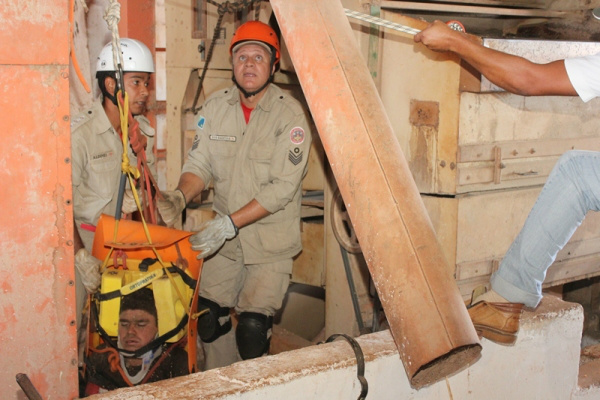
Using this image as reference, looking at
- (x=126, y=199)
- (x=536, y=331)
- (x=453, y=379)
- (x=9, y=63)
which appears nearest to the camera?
(x=9, y=63)

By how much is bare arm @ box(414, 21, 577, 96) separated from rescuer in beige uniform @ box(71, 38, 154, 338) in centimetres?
174

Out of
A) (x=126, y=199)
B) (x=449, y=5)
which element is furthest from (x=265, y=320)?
(x=449, y=5)

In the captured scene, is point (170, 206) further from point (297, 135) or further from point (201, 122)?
point (297, 135)

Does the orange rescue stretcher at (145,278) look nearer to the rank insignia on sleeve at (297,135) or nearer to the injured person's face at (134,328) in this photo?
the injured person's face at (134,328)

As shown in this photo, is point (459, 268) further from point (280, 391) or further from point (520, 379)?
point (280, 391)

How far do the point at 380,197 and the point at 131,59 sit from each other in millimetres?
2111

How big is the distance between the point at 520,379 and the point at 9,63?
8.68 feet

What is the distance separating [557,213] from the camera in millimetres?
3107

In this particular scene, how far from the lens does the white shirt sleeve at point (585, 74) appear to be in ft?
9.77

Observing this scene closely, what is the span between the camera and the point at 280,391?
2.70 metres

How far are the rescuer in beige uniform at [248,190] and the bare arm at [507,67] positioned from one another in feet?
4.39

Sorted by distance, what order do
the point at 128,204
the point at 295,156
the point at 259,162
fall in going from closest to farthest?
the point at 128,204 < the point at 295,156 < the point at 259,162

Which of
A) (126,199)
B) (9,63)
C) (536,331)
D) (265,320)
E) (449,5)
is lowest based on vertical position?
(265,320)

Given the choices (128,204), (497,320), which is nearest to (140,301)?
(128,204)
